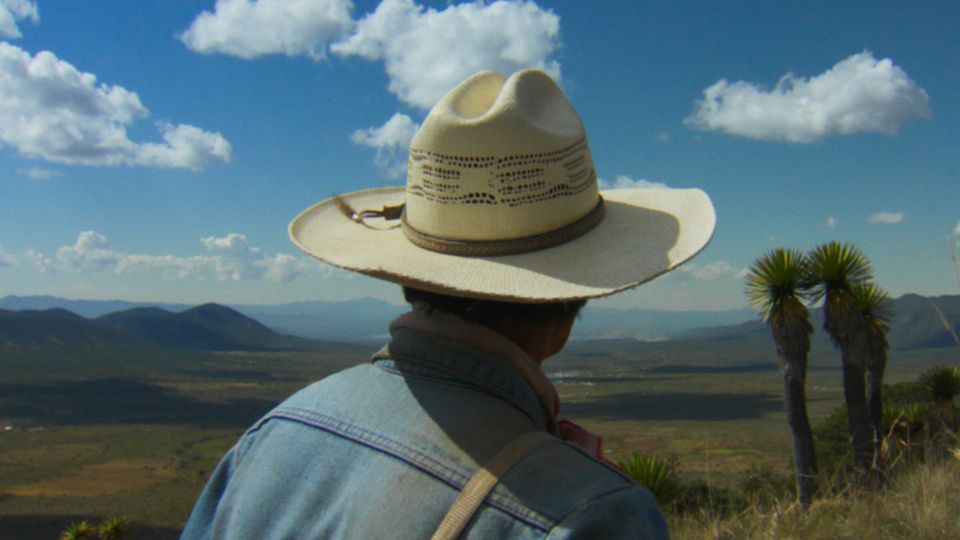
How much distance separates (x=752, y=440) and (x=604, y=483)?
2270 inches

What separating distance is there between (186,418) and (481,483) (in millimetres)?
88449

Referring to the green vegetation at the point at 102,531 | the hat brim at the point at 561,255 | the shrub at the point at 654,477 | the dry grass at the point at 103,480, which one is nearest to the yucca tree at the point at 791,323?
the shrub at the point at 654,477

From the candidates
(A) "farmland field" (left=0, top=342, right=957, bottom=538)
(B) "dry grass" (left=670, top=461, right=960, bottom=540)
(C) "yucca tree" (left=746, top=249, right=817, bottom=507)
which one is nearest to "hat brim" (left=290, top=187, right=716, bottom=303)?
(B) "dry grass" (left=670, top=461, right=960, bottom=540)

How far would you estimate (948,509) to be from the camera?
Result: 5441 millimetres

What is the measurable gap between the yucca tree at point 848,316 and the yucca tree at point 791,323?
351mm

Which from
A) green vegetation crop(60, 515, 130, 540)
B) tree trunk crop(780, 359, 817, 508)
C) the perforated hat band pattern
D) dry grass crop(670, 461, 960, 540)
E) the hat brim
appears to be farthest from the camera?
green vegetation crop(60, 515, 130, 540)

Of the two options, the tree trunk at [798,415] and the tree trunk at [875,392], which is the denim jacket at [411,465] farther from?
the tree trunk at [875,392]

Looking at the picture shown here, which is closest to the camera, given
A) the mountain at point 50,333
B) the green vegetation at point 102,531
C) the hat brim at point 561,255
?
the hat brim at point 561,255

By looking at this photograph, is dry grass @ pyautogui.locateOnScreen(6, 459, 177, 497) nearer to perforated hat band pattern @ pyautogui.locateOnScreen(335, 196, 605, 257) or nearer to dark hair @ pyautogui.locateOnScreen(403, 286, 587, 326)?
perforated hat band pattern @ pyautogui.locateOnScreen(335, 196, 605, 257)

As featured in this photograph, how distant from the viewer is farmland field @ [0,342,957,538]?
149 feet

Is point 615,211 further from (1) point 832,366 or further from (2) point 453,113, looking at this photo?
(1) point 832,366

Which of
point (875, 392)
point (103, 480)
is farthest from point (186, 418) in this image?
point (875, 392)

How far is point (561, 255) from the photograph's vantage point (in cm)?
157

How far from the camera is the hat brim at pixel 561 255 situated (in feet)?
4.56
